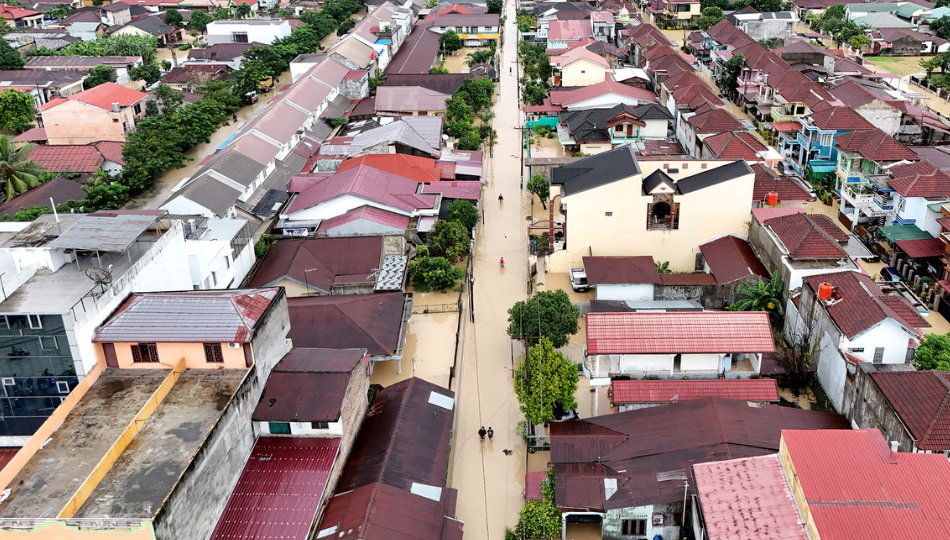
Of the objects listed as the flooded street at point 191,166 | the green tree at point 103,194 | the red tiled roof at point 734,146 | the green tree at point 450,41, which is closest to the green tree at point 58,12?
the flooded street at point 191,166

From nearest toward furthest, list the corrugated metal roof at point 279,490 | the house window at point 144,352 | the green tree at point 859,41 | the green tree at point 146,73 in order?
1. the corrugated metal roof at point 279,490
2. the house window at point 144,352
3. the green tree at point 146,73
4. the green tree at point 859,41

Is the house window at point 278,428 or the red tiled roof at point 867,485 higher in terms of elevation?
the red tiled roof at point 867,485

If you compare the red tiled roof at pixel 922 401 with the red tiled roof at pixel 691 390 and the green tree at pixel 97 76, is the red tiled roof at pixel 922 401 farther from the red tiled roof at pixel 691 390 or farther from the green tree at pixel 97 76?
the green tree at pixel 97 76

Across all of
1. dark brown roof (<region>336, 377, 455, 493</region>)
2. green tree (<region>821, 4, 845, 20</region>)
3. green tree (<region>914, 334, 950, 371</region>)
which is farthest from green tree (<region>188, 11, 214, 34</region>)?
green tree (<region>914, 334, 950, 371</region>)

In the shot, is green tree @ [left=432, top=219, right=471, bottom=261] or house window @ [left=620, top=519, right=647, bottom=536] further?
green tree @ [left=432, top=219, right=471, bottom=261]

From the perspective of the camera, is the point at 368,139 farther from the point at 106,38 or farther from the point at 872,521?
the point at 106,38

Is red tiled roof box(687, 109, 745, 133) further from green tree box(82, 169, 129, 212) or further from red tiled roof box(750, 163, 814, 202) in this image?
green tree box(82, 169, 129, 212)

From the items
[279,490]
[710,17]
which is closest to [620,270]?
[279,490]
